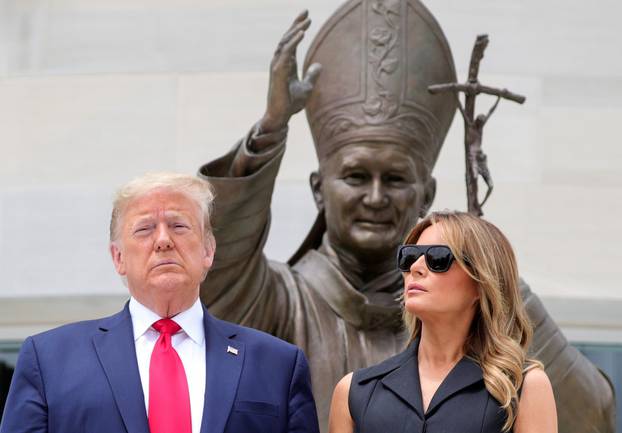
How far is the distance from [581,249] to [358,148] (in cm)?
356

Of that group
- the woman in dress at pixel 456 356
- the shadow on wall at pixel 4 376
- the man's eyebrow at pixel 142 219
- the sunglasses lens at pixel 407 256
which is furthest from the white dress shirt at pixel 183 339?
the shadow on wall at pixel 4 376

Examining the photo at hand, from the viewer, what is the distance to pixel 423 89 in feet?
21.7

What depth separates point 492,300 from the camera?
3986 mm

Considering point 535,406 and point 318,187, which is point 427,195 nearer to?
point 318,187

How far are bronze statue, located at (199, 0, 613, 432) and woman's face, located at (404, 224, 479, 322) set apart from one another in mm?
2063

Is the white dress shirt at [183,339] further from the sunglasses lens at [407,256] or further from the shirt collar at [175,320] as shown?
the sunglasses lens at [407,256]

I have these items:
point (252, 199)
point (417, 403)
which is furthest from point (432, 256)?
point (252, 199)

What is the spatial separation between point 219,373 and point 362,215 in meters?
2.50

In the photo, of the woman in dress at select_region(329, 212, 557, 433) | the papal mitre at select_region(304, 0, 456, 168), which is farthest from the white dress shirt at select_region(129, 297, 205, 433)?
the papal mitre at select_region(304, 0, 456, 168)

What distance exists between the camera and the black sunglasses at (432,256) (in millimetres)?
4004

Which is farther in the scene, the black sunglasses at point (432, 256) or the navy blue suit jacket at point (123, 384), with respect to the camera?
the black sunglasses at point (432, 256)

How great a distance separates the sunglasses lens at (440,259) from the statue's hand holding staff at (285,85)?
1.76 metres

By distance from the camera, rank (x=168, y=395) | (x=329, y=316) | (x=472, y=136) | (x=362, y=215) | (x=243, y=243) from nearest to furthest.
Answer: (x=168, y=395)
(x=243, y=243)
(x=472, y=136)
(x=362, y=215)
(x=329, y=316)

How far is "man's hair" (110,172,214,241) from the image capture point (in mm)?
4000
